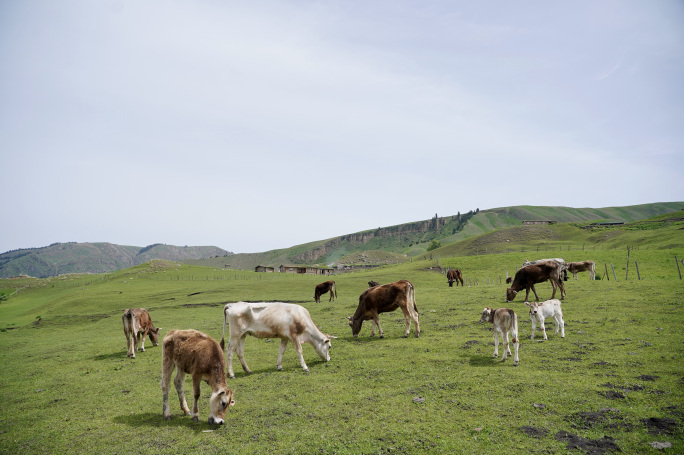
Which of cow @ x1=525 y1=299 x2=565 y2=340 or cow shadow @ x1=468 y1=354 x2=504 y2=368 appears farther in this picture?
cow @ x1=525 y1=299 x2=565 y2=340

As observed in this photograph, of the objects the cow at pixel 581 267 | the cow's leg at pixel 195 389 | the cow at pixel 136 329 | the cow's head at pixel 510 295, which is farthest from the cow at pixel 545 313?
the cow at pixel 581 267

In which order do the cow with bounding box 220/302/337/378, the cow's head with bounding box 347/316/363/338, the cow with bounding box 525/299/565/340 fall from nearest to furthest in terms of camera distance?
1. the cow with bounding box 220/302/337/378
2. the cow with bounding box 525/299/565/340
3. the cow's head with bounding box 347/316/363/338

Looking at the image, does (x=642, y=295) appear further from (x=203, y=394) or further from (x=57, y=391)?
(x=57, y=391)

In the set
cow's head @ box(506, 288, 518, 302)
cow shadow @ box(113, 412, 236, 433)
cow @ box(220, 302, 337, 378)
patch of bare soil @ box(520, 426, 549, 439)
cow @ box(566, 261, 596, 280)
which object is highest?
cow @ box(220, 302, 337, 378)

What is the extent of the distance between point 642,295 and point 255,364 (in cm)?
2277

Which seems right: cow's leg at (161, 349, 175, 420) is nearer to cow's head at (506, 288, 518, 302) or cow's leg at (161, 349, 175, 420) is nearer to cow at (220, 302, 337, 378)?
cow at (220, 302, 337, 378)

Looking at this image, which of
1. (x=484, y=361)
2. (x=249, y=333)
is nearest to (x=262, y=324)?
(x=249, y=333)

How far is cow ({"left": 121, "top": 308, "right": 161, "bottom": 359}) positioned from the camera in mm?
16781

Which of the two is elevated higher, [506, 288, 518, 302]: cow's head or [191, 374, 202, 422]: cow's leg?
[191, 374, 202, 422]: cow's leg

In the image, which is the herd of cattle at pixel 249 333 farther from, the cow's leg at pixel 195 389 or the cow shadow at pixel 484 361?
the cow shadow at pixel 484 361

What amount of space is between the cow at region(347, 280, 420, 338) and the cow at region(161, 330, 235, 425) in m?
9.48

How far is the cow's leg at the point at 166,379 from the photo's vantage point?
8961 millimetres

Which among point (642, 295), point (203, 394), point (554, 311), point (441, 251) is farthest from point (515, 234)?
point (203, 394)

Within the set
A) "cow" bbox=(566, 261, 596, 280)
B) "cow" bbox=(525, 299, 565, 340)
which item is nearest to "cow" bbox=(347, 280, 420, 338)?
"cow" bbox=(525, 299, 565, 340)
